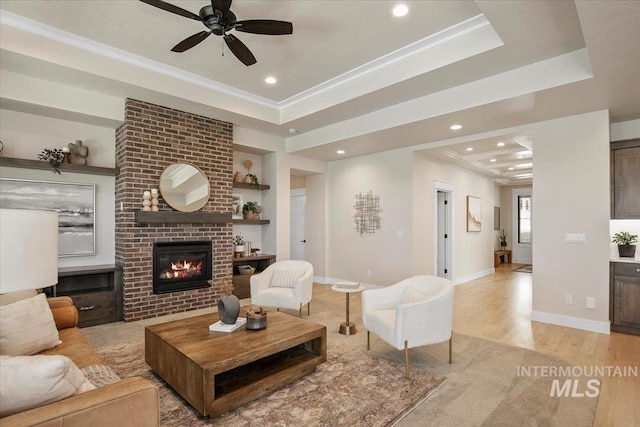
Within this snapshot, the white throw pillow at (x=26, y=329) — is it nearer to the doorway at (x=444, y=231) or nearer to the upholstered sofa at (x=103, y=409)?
the upholstered sofa at (x=103, y=409)

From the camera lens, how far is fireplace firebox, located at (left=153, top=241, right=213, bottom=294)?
450cm

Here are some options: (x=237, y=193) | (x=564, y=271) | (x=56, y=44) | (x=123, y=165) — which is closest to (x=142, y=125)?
(x=123, y=165)

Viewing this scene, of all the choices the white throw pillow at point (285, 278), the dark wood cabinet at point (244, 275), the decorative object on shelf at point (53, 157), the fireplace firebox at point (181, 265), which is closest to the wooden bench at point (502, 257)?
the dark wood cabinet at point (244, 275)

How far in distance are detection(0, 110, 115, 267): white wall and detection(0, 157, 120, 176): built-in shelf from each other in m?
0.18

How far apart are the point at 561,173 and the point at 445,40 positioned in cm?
242

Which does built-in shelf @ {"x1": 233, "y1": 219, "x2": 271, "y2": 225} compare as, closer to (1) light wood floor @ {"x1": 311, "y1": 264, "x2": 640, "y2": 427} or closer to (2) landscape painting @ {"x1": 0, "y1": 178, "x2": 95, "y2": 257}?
(1) light wood floor @ {"x1": 311, "y1": 264, "x2": 640, "y2": 427}

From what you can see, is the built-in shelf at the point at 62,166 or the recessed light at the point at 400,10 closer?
the recessed light at the point at 400,10

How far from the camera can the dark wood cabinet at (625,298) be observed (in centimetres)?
377

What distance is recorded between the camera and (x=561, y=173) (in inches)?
166

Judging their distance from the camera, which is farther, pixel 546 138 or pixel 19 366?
pixel 546 138

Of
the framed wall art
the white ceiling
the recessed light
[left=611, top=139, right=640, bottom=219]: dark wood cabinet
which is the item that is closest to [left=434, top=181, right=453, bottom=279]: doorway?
the framed wall art

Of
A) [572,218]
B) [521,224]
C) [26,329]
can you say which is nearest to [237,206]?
[26,329]

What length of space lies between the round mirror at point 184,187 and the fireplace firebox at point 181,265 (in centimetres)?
56

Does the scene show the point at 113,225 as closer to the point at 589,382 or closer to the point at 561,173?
the point at 589,382
